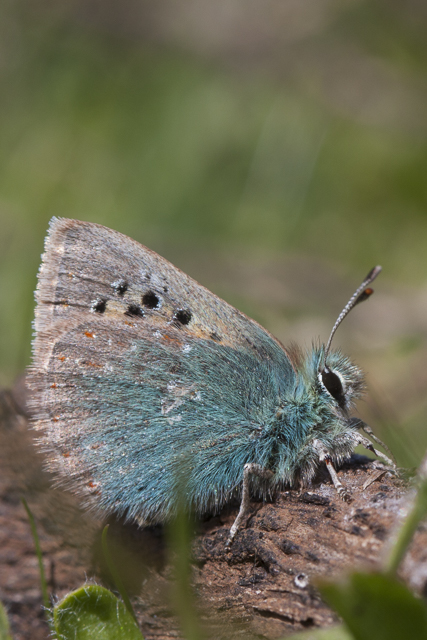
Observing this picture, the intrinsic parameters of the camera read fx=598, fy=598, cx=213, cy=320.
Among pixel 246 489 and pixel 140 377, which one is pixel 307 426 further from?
pixel 140 377

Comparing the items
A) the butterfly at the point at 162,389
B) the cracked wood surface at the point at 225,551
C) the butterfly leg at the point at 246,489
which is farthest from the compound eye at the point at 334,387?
the butterfly leg at the point at 246,489

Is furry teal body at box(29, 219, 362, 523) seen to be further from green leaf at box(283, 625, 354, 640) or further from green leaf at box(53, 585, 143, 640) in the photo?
green leaf at box(283, 625, 354, 640)

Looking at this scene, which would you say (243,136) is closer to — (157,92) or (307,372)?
(157,92)

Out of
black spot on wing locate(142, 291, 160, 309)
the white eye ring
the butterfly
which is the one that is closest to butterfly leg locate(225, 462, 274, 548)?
the butterfly

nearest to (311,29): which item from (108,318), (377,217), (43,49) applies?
(377,217)

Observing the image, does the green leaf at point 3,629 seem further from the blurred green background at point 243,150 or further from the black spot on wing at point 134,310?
the blurred green background at point 243,150
